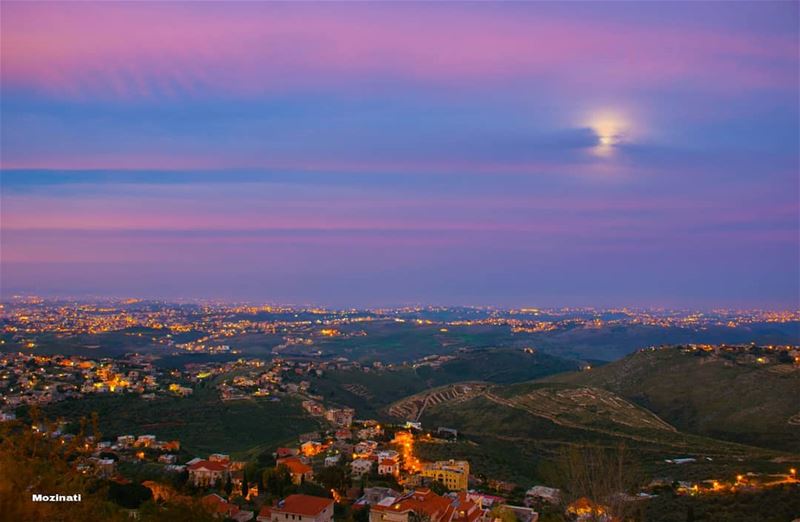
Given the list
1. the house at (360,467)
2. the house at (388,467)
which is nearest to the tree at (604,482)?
the house at (388,467)

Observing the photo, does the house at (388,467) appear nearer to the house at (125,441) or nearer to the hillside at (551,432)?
the hillside at (551,432)

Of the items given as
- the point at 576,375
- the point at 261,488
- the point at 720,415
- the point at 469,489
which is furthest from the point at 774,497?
the point at 576,375

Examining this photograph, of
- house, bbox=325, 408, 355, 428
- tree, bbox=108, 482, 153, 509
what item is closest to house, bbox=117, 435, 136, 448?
tree, bbox=108, 482, 153, 509

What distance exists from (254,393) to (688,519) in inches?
1952

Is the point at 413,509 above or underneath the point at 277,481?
above

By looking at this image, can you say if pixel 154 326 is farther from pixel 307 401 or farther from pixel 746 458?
pixel 746 458

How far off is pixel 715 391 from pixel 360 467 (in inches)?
1577

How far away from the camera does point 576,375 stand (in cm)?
8200

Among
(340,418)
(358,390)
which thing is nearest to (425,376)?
(358,390)

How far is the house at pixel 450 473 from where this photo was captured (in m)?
33.3

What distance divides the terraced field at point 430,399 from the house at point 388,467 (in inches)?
1141

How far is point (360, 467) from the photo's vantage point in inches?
1411

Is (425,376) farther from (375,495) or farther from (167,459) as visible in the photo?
(375,495)

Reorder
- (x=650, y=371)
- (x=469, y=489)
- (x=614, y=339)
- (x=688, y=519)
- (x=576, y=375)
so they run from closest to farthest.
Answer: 1. (x=688, y=519)
2. (x=469, y=489)
3. (x=650, y=371)
4. (x=576, y=375)
5. (x=614, y=339)
